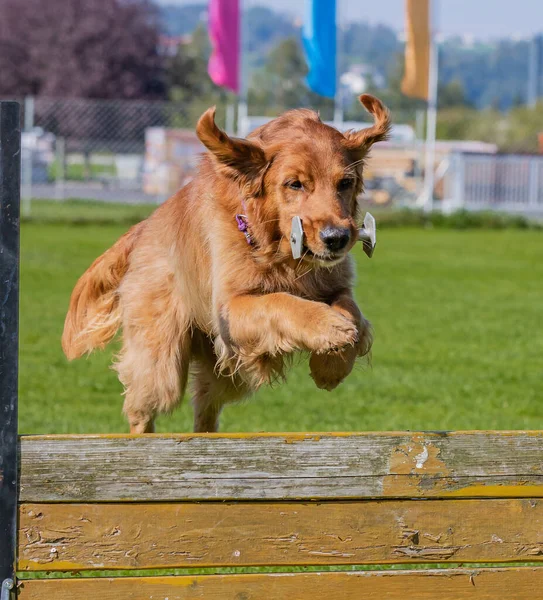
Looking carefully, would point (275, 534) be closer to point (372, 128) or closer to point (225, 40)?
point (372, 128)

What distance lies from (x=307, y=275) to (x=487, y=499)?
1.49 metres

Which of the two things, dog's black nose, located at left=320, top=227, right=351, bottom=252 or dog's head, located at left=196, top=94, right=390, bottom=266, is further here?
dog's head, located at left=196, top=94, right=390, bottom=266

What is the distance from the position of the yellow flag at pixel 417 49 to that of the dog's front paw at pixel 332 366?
52.7 ft

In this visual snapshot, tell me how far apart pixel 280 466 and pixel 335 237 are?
44.3 inches

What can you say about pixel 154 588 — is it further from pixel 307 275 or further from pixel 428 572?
pixel 307 275

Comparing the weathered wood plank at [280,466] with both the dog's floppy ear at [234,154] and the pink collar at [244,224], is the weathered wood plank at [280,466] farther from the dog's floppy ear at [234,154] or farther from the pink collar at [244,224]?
the dog's floppy ear at [234,154]

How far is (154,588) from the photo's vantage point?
2.97 metres

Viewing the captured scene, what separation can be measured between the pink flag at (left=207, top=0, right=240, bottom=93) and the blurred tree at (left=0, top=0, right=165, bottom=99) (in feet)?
84.5

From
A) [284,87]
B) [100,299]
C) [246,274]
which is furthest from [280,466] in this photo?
[284,87]

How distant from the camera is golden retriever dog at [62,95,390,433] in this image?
3.96 meters

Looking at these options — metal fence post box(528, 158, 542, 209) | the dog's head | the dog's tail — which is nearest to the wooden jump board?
the dog's head

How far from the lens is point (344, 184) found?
13.5 ft

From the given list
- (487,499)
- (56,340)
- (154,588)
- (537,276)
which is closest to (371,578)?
(487,499)

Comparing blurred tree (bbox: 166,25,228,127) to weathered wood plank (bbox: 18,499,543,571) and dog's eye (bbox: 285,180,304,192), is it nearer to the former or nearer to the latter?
dog's eye (bbox: 285,180,304,192)
